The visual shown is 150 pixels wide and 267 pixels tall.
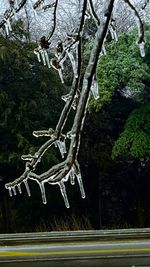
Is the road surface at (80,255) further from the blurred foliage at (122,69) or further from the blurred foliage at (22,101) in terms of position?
the blurred foliage at (122,69)

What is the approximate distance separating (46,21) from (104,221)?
11.7 feet

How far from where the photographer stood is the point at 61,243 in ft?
18.5

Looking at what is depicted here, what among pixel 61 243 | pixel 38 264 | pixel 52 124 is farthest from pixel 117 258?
pixel 52 124

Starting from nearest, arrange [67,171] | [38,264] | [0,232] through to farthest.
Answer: [67,171]
[38,264]
[0,232]

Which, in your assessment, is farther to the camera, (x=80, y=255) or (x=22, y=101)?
(x=22, y=101)

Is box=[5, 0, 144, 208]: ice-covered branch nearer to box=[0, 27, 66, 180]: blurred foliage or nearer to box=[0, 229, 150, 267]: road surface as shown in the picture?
box=[0, 229, 150, 267]: road surface

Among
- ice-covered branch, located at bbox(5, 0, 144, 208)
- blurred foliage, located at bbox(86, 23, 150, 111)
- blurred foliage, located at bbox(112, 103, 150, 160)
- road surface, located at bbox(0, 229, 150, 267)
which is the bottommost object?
road surface, located at bbox(0, 229, 150, 267)

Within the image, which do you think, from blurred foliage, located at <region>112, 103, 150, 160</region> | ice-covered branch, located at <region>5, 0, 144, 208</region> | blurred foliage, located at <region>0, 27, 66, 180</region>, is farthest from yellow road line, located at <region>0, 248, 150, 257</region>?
blurred foliage, located at <region>112, 103, 150, 160</region>

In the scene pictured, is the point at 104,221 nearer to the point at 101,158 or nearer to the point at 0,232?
the point at 101,158

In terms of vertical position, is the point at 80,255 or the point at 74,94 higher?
the point at 74,94

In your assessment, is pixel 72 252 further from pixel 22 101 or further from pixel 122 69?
pixel 22 101

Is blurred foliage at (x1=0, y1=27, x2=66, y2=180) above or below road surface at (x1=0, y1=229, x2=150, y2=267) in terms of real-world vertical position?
above

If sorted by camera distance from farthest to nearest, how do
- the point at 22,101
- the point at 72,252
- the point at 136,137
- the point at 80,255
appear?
1. the point at 22,101
2. the point at 136,137
3. the point at 72,252
4. the point at 80,255

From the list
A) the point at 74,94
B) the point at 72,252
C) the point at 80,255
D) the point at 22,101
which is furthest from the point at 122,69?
the point at 74,94
